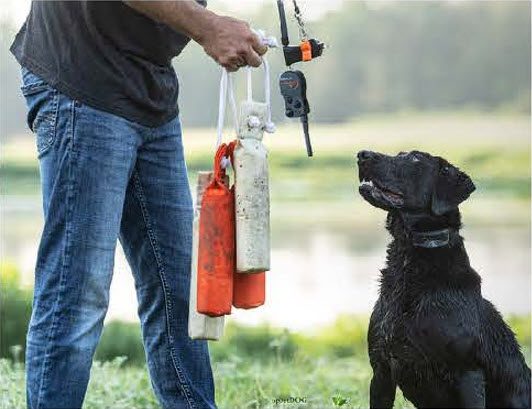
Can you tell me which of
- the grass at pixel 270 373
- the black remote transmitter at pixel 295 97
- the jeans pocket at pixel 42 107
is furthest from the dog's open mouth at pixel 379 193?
the jeans pocket at pixel 42 107

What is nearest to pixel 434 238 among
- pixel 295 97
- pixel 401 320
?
pixel 401 320

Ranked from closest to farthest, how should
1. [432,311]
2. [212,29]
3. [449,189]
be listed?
1. [212,29]
2. [432,311]
3. [449,189]

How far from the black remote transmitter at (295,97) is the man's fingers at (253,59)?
3.9 inches

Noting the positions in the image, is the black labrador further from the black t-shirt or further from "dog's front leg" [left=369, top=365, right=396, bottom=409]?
the black t-shirt

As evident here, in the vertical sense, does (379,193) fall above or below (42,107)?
below

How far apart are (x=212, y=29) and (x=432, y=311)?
41.7 inches

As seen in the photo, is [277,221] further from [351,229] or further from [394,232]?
[394,232]

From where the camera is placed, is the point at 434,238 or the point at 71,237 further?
the point at 434,238

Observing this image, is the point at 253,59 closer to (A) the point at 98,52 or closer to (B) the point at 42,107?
(A) the point at 98,52

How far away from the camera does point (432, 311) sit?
323 centimetres

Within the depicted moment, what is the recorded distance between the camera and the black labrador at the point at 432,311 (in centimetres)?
317

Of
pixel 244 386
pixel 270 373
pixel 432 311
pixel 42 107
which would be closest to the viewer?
pixel 42 107

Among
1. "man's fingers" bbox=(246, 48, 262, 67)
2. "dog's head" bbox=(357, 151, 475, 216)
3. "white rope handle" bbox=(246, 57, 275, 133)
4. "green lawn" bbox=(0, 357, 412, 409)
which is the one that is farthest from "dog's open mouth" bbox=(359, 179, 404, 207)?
"green lawn" bbox=(0, 357, 412, 409)

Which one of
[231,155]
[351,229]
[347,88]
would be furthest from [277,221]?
[231,155]
